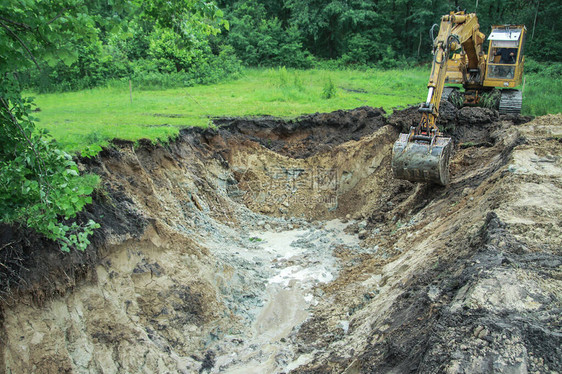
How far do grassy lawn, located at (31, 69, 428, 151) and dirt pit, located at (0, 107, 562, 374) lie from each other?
4.49 ft

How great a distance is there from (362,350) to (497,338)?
6.70 ft

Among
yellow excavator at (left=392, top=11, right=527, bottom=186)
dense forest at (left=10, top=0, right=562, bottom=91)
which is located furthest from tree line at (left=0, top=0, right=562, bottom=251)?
yellow excavator at (left=392, top=11, right=527, bottom=186)

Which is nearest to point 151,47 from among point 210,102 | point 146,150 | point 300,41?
point 210,102

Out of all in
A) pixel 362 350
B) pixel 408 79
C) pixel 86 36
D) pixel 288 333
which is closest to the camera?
pixel 86 36

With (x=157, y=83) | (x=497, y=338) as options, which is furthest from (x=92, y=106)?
(x=497, y=338)

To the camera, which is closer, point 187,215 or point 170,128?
point 187,215

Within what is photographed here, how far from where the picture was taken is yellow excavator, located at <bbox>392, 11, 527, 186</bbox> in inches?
376

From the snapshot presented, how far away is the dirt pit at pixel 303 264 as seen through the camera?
5234 millimetres

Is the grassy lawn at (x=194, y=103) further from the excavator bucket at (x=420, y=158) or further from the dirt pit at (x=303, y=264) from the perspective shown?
the excavator bucket at (x=420, y=158)

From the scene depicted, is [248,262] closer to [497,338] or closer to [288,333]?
[288,333]

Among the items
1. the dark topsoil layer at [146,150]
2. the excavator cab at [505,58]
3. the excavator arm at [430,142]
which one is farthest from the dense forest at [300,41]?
the excavator arm at [430,142]

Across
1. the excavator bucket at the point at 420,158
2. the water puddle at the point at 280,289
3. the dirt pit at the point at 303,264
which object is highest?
the excavator bucket at the point at 420,158

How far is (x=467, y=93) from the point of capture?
646 inches

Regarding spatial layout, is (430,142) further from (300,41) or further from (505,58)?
(300,41)
